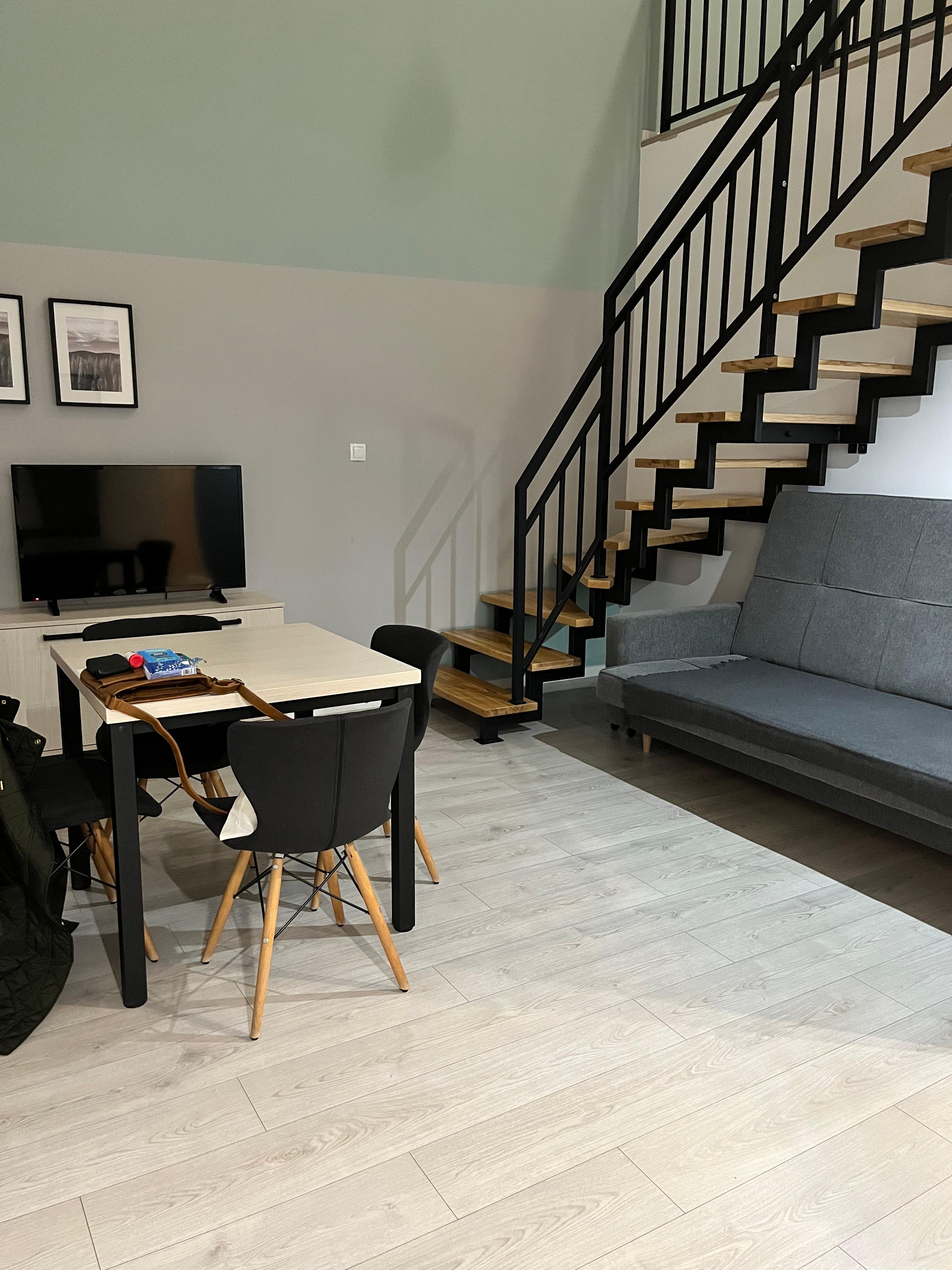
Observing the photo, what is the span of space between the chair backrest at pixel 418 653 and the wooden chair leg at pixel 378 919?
1.35 feet

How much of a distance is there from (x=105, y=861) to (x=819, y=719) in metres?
2.44

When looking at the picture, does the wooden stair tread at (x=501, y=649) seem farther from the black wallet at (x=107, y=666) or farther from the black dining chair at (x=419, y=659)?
the black wallet at (x=107, y=666)

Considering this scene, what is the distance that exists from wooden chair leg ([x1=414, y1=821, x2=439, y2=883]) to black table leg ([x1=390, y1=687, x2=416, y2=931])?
225 mm

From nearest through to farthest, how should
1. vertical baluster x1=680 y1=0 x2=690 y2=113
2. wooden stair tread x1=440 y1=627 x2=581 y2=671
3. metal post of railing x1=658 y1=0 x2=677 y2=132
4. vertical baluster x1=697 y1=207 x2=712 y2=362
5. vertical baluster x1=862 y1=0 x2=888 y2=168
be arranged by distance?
vertical baluster x1=862 y1=0 x2=888 y2=168
vertical baluster x1=697 y1=207 x2=712 y2=362
wooden stair tread x1=440 y1=627 x2=581 y2=671
vertical baluster x1=680 y1=0 x2=690 y2=113
metal post of railing x1=658 y1=0 x2=677 y2=132

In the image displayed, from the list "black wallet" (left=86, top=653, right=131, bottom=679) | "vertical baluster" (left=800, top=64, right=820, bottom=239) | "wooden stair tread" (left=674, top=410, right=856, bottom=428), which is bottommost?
"black wallet" (left=86, top=653, right=131, bottom=679)

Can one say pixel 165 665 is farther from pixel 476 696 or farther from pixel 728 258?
pixel 728 258

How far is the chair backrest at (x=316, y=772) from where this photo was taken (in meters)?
Result: 2.19

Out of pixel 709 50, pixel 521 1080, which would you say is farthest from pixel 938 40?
pixel 521 1080

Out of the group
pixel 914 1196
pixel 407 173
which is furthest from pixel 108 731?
pixel 407 173

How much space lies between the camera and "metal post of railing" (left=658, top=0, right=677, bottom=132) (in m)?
5.37

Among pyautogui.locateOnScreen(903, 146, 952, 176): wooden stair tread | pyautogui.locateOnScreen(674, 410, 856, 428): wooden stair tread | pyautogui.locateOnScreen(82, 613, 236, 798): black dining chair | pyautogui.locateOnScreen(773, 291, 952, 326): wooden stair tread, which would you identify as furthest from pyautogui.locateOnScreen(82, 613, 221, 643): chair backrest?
pyautogui.locateOnScreen(903, 146, 952, 176): wooden stair tread

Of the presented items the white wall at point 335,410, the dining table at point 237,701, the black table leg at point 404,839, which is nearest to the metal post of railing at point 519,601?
the white wall at point 335,410

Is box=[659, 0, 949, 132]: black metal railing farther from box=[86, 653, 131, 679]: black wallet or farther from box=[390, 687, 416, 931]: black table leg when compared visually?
box=[86, 653, 131, 679]: black wallet

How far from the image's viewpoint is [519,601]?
455 centimetres
